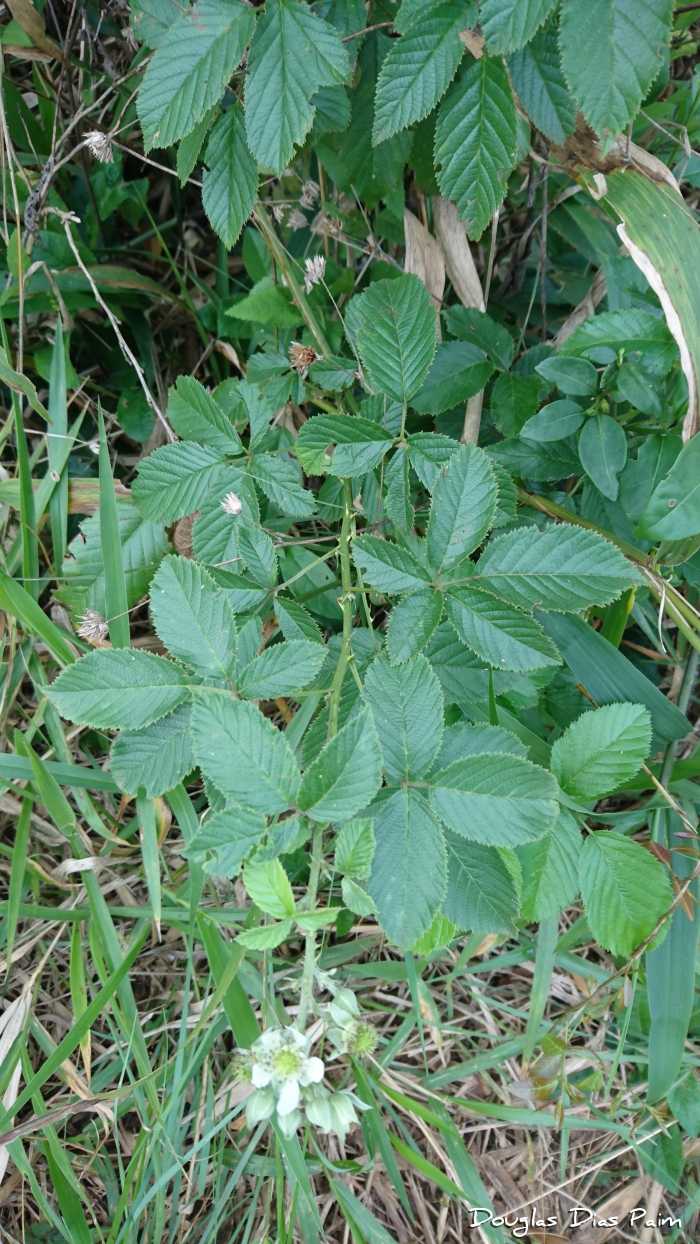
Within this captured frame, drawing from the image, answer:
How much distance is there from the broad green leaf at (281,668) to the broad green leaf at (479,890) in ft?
0.98

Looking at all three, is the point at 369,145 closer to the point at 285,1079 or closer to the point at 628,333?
the point at 628,333

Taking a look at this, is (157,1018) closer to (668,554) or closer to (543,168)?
(668,554)

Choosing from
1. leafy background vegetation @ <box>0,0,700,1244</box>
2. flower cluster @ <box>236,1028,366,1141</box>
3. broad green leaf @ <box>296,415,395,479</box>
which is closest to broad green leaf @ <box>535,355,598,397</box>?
leafy background vegetation @ <box>0,0,700,1244</box>

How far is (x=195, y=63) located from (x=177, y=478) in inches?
21.0

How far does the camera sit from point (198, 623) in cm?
91

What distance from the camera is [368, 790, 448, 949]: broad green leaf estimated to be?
32.4 inches

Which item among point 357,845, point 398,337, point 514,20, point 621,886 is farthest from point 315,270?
point 621,886

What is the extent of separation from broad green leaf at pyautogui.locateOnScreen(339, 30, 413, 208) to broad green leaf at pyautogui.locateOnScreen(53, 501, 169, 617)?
680mm

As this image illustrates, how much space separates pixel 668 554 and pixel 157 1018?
53.2 inches

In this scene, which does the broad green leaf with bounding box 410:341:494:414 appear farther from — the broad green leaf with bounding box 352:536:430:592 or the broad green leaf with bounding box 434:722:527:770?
the broad green leaf with bounding box 434:722:527:770

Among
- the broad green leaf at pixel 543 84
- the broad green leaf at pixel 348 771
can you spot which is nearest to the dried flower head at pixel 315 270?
the broad green leaf at pixel 543 84

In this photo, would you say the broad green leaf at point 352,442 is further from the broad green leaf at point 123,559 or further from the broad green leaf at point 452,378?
the broad green leaf at point 123,559

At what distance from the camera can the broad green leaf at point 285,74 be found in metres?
0.91

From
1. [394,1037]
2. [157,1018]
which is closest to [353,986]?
[394,1037]
